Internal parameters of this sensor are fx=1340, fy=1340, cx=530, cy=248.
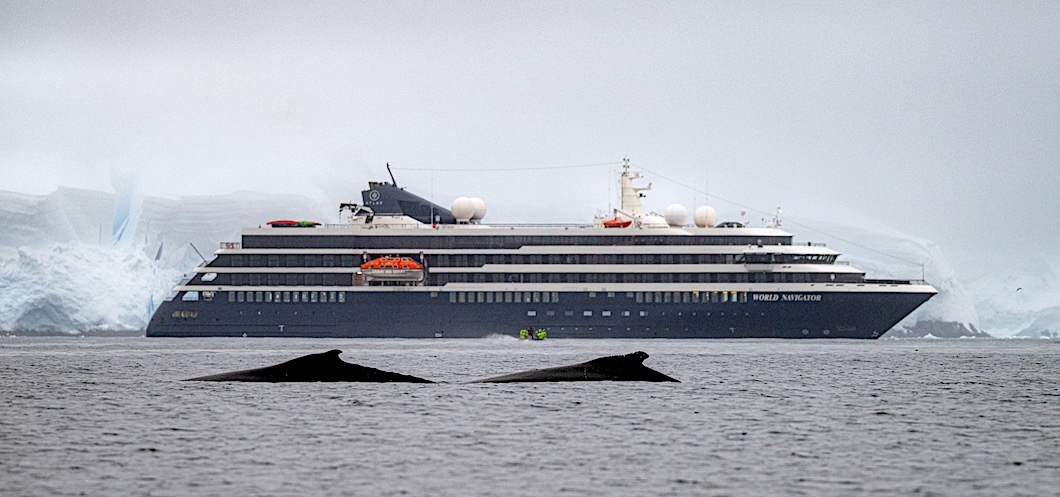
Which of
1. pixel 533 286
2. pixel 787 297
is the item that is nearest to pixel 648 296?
pixel 533 286

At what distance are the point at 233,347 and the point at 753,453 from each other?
64.7 meters

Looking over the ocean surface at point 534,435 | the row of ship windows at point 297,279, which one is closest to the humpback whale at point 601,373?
the ocean surface at point 534,435

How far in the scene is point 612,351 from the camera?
79375 mm

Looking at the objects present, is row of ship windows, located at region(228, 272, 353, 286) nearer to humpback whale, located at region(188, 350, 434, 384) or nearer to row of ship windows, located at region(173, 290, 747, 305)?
row of ship windows, located at region(173, 290, 747, 305)

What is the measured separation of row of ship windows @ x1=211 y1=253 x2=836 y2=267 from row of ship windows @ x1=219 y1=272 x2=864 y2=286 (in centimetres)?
98

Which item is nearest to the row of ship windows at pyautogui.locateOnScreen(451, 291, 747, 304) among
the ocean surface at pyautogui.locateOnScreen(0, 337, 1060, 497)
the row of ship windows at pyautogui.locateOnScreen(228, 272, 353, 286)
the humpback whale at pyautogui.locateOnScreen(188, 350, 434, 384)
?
the row of ship windows at pyautogui.locateOnScreen(228, 272, 353, 286)

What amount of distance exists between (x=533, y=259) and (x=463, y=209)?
10.5 m

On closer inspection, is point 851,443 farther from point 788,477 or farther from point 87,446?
point 87,446

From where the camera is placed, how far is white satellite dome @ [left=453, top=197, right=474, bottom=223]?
117188 mm

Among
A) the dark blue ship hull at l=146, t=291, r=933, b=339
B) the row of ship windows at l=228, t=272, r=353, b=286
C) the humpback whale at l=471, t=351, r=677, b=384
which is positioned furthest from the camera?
the row of ship windows at l=228, t=272, r=353, b=286

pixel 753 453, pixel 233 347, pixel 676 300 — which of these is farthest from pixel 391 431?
pixel 676 300

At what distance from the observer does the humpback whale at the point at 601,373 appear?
52.0 metres

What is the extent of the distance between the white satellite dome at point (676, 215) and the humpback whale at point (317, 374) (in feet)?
210

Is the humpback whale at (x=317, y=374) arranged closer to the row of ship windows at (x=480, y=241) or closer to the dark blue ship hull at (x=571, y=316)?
the dark blue ship hull at (x=571, y=316)
